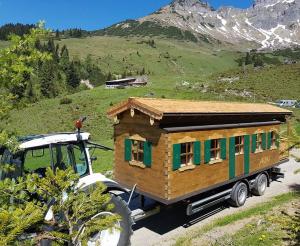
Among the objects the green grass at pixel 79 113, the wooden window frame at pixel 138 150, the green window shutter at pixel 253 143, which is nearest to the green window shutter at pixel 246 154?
the green window shutter at pixel 253 143

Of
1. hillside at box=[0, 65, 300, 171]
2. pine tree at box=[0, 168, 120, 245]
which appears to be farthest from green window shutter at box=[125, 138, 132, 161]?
hillside at box=[0, 65, 300, 171]

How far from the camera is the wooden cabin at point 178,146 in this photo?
1196 centimetres

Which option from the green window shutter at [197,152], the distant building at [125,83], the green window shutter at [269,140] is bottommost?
the green window shutter at [269,140]

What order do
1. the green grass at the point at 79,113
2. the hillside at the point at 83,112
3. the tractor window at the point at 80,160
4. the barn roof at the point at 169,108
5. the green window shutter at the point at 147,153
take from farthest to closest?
1. the hillside at the point at 83,112
2. the green grass at the point at 79,113
3. the green window shutter at the point at 147,153
4. the barn roof at the point at 169,108
5. the tractor window at the point at 80,160

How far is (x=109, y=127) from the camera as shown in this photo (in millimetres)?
51281

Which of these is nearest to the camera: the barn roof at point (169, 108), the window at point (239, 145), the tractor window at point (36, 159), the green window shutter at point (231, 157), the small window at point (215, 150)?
the tractor window at point (36, 159)

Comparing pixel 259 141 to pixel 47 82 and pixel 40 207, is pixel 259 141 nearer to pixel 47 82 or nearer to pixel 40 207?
pixel 40 207

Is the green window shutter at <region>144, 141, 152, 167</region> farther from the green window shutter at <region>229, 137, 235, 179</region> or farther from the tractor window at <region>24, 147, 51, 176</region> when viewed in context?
the tractor window at <region>24, 147, 51, 176</region>

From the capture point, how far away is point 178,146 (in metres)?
12.2

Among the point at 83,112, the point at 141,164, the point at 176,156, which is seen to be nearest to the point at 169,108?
the point at 176,156

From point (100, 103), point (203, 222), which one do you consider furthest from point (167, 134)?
point (100, 103)

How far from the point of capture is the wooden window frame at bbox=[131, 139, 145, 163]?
1314 cm

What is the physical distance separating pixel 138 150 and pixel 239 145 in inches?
205

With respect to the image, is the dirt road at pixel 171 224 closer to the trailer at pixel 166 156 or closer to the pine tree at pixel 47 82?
the trailer at pixel 166 156
